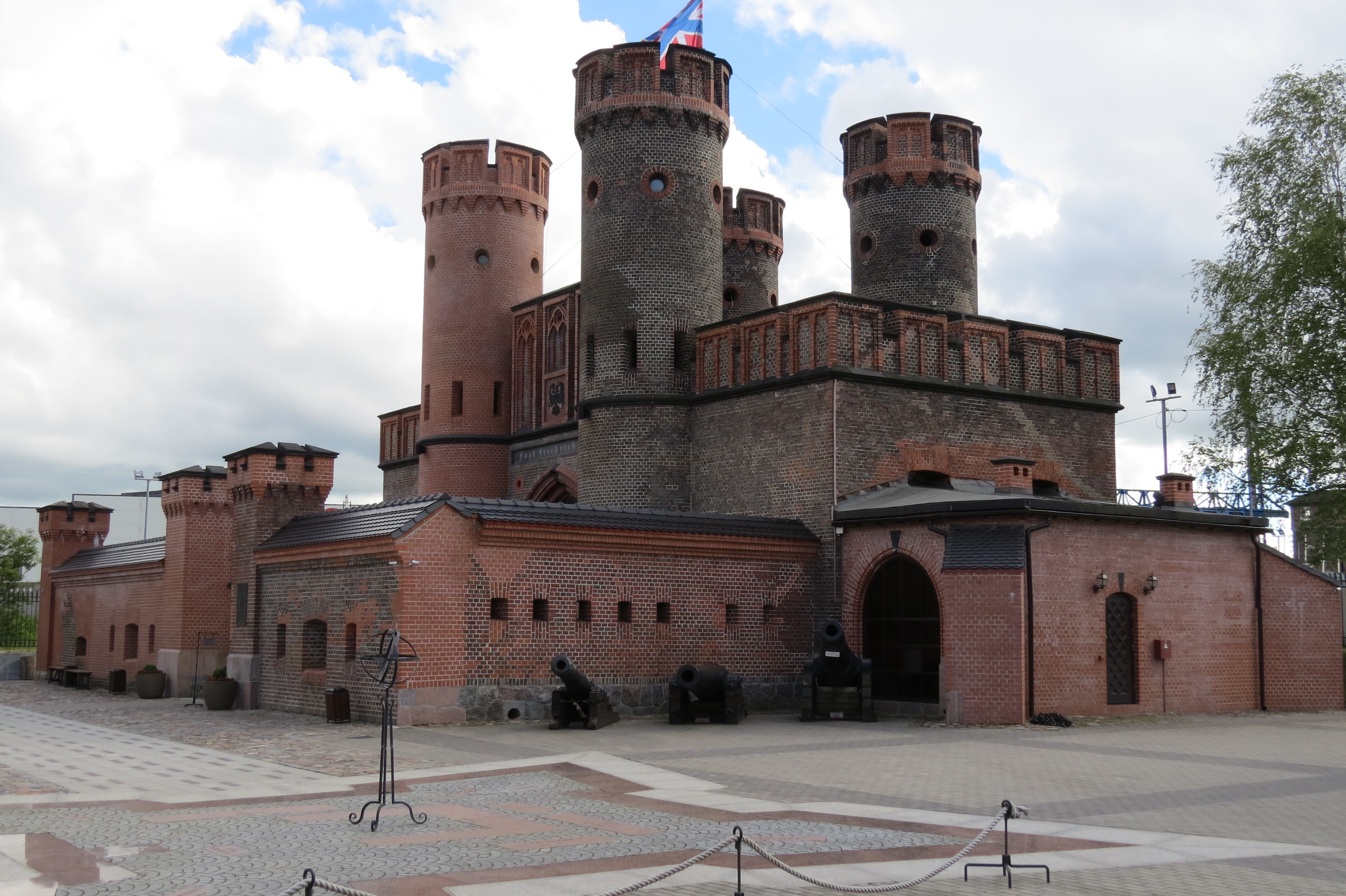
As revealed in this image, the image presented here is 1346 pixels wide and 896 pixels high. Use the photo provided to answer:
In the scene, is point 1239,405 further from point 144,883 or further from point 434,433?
point 144,883

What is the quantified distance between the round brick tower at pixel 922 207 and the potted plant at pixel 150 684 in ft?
64.8

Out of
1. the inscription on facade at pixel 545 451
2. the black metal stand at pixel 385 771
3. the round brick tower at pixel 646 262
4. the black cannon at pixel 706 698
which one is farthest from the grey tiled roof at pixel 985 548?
the inscription on facade at pixel 545 451

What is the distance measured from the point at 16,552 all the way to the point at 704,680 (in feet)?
146

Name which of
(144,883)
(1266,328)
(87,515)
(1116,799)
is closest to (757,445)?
(1266,328)

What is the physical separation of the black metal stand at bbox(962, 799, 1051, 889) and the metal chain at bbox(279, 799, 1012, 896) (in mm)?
15

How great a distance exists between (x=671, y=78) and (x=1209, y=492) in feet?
50.3

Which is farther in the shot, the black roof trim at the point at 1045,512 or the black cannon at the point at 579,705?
the black roof trim at the point at 1045,512

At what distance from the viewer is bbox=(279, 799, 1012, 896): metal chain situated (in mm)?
Result: 7375

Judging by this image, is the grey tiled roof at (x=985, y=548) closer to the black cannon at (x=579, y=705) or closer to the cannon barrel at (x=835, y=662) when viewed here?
the cannon barrel at (x=835, y=662)

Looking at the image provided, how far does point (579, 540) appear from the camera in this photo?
2258 centimetres

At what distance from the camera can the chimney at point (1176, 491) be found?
28562 millimetres

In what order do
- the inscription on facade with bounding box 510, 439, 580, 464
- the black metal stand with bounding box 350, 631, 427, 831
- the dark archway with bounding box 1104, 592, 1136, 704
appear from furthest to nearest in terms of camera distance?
the inscription on facade with bounding box 510, 439, 580, 464 < the dark archway with bounding box 1104, 592, 1136, 704 < the black metal stand with bounding box 350, 631, 427, 831

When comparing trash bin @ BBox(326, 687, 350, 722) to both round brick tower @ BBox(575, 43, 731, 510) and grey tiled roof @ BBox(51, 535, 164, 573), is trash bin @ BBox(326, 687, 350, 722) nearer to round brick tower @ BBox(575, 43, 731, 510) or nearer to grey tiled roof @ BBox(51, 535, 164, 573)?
round brick tower @ BBox(575, 43, 731, 510)

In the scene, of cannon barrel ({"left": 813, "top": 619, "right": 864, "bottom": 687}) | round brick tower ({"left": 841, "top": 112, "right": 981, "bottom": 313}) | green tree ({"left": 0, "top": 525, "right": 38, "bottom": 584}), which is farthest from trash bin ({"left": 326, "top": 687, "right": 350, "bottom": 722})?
green tree ({"left": 0, "top": 525, "right": 38, "bottom": 584})
